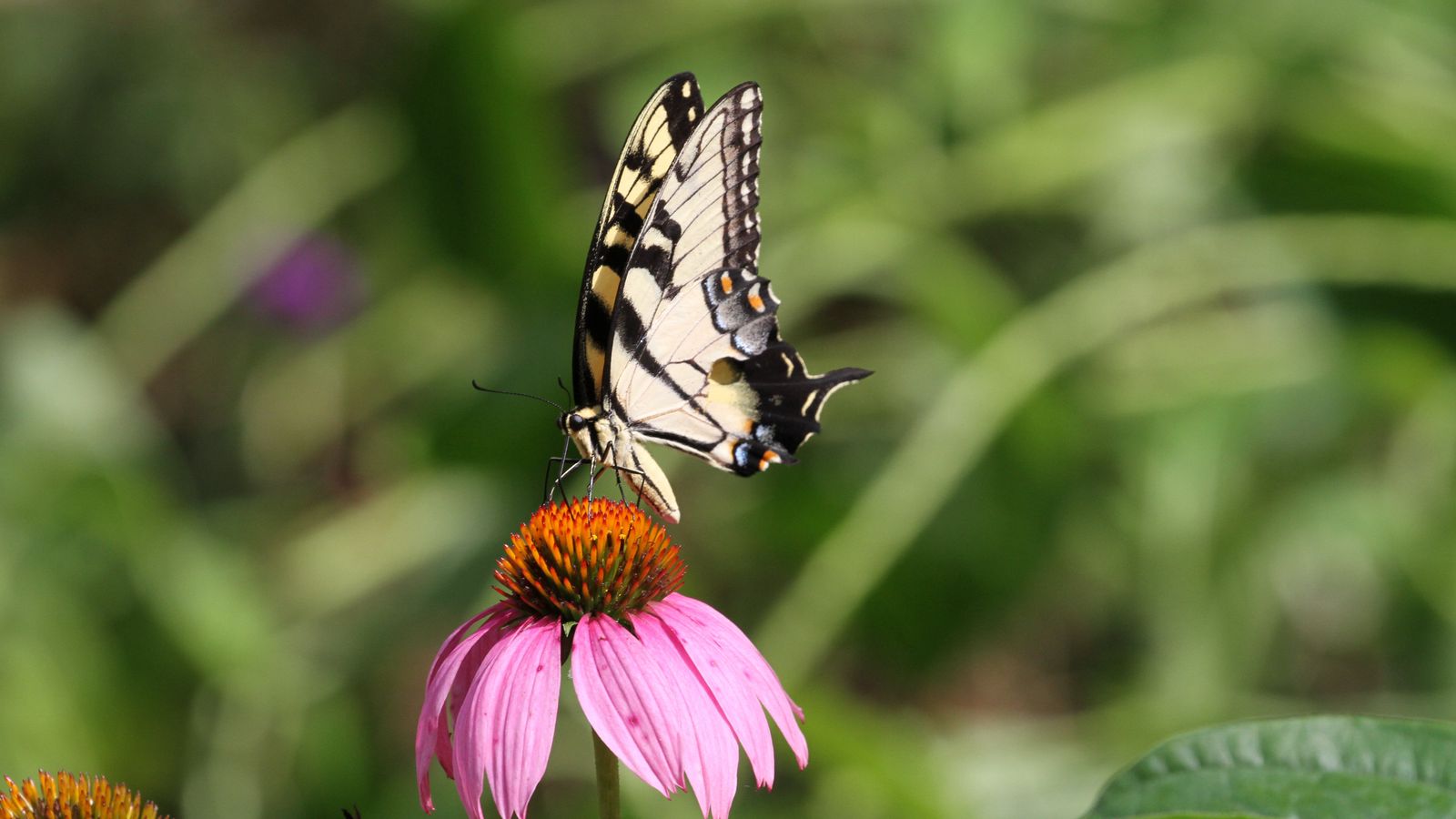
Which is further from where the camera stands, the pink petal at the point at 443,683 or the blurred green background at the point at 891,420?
the blurred green background at the point at 891,420

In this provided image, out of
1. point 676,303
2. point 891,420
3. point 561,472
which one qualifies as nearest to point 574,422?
point 676,303

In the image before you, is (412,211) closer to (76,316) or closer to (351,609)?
(351,609)

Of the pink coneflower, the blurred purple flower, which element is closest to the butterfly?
the pink coneflower

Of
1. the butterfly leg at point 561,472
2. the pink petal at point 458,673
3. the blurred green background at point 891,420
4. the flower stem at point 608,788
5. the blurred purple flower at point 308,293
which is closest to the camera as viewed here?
the flower stem at point 608,788

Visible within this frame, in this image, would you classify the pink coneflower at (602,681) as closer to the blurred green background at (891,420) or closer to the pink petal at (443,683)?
the pink petal at (443,683)

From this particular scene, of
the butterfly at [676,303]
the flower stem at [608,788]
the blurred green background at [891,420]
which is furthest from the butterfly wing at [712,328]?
the blurred green background at [891,420]
